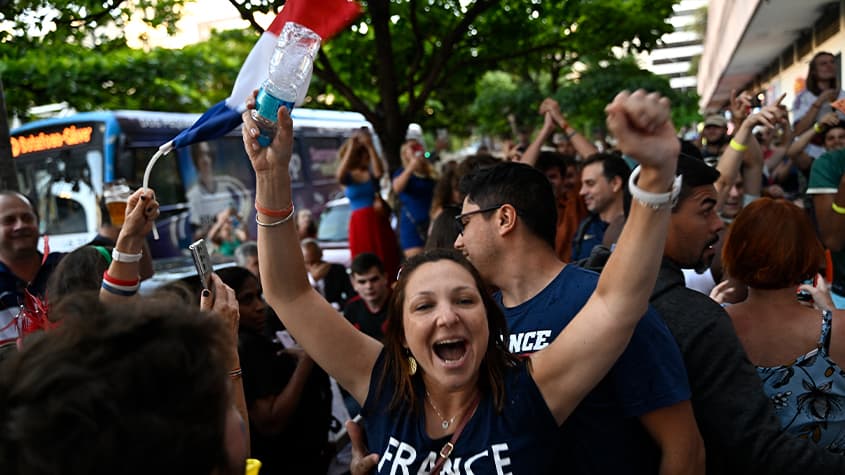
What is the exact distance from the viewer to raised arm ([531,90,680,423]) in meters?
1.74

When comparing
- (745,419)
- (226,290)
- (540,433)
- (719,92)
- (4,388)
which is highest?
(4,388)

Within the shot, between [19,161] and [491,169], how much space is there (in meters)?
12.5

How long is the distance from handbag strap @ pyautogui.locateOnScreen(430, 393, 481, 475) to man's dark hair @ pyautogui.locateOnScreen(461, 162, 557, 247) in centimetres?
82

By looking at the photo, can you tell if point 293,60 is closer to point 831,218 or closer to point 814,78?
point 831,218

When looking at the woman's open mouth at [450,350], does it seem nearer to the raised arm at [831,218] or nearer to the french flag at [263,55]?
the french flag at [263,55]

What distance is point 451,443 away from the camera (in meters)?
2.04

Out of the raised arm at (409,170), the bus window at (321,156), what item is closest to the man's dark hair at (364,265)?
the raised arm at (409,170)

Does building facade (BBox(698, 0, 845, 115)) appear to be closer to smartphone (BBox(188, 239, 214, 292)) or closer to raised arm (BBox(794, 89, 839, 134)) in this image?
raised arm (BBox(794, 89, 839, 134))

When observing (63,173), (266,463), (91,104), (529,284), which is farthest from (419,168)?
(91,104)

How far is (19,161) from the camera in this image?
43.2ft

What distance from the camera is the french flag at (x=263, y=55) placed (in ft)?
9.27

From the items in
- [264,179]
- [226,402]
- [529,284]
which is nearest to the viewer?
[226,402]

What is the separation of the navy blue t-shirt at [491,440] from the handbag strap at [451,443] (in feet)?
0.04

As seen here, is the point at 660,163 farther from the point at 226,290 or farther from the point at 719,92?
the point at 719,92
